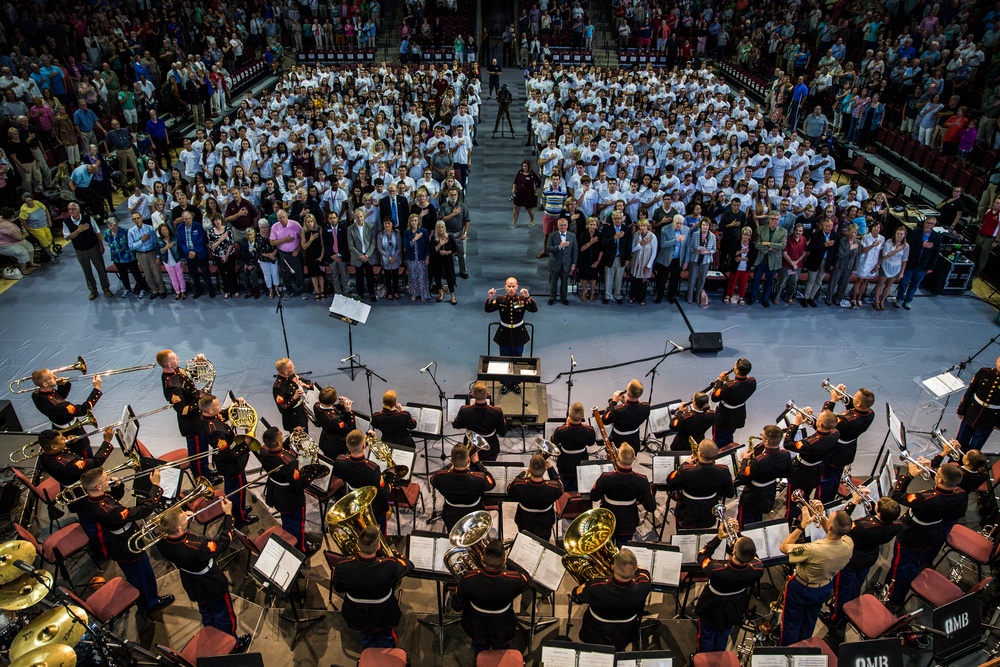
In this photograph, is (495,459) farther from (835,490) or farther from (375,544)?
(835,490)

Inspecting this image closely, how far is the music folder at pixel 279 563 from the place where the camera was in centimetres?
573

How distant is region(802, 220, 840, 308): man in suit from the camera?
37.2 feet

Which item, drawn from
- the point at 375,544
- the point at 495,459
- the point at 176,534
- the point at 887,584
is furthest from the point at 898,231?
the point at 176,534

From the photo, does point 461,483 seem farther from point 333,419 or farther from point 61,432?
point 61,432

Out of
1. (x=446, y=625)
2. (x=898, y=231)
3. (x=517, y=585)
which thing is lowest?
(x=446, y=625)

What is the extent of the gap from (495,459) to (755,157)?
997 cm

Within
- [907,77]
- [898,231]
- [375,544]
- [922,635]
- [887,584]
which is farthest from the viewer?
[907,77]

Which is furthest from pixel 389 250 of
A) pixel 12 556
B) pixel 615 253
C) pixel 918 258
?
pixel 918 258

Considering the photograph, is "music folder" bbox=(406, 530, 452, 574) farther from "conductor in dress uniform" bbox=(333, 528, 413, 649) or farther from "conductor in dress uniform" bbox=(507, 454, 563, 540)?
"conductor in dress uniform" bbox=(507, 454, 563, 540)

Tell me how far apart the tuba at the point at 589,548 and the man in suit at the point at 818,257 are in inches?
304

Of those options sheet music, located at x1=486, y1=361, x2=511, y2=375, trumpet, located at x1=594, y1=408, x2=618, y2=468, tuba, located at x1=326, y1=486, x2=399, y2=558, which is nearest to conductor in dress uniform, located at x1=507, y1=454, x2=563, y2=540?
trumpet, located at x1=594, y1=408, x2=618, y2=468

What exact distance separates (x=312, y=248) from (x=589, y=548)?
774cm

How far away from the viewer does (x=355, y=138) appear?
14.9 m

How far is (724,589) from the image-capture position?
5508mm
